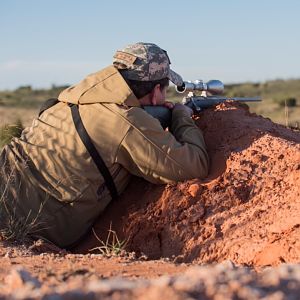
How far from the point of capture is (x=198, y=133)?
5309mm

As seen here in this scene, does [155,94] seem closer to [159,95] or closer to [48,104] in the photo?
[159,95]

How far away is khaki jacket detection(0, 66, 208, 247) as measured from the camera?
4.94m

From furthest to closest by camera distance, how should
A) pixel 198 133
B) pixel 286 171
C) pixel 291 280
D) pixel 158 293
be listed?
pixel 198 133 → pixel 286 171 → pixel 291 280 → pixel 158 293

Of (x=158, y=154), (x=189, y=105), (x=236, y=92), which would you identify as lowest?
(x=236, y=92)

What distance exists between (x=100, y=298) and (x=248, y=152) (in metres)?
2.99

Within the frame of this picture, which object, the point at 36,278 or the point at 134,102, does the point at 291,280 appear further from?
the point at 134,102

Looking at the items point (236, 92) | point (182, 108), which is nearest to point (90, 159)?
point (182, 108)

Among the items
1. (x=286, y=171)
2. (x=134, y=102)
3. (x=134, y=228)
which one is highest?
(x=134, y=102)

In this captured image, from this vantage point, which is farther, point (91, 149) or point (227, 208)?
point (91, 149)

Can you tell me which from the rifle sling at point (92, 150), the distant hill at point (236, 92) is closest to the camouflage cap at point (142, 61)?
the rifle sling at point (92, 150)

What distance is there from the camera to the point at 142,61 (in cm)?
521

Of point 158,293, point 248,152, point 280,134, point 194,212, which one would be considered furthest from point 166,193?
point 158,293

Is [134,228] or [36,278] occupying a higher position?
[36,278]

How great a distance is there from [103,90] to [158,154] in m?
0.66
